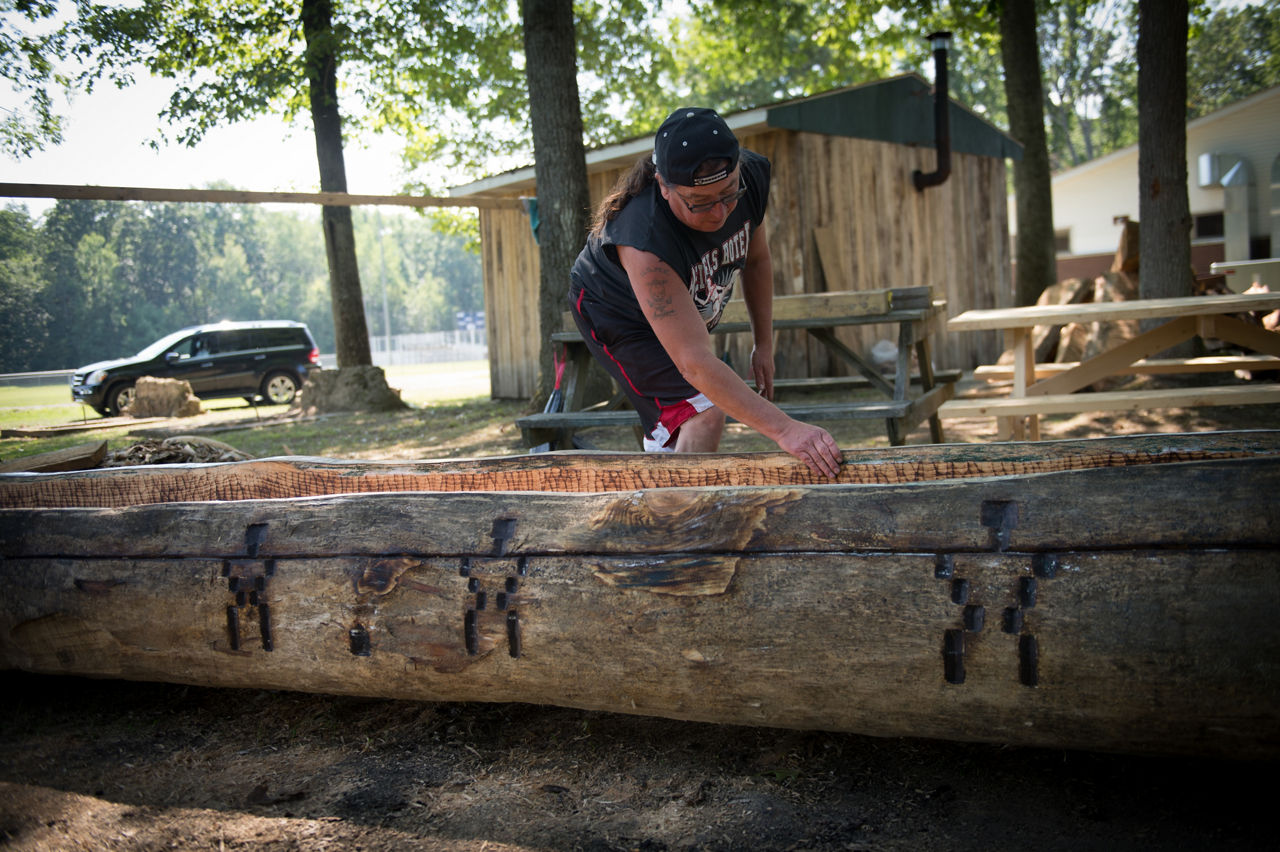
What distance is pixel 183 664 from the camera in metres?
2.37

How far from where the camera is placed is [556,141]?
7570 mm

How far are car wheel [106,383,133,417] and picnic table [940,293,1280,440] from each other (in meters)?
10.9

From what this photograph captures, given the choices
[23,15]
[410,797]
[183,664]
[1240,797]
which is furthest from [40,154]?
[1240,797]

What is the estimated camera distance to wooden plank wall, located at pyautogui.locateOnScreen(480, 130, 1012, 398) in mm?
10172

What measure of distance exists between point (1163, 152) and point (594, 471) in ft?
22.1

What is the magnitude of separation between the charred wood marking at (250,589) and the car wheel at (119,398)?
35.4 feet

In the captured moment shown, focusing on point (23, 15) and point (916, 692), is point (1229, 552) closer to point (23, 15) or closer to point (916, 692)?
point (916, 692)

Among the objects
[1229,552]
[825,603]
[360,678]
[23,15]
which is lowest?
[360,678]

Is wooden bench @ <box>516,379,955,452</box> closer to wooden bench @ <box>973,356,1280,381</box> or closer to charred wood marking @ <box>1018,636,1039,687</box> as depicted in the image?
wooden bench @ <box>973,356,1280,381</box>

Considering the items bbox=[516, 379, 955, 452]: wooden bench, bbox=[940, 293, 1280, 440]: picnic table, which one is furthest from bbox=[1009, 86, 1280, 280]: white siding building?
bbox=[516, 379, 955, 452]: wooden bench

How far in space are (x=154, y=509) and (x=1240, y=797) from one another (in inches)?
106

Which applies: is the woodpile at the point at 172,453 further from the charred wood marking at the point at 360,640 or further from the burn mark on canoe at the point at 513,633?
the burn mark on canoe at the point at 513,633

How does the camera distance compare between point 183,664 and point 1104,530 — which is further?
point 183,664

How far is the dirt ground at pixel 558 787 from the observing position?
1710 mm
